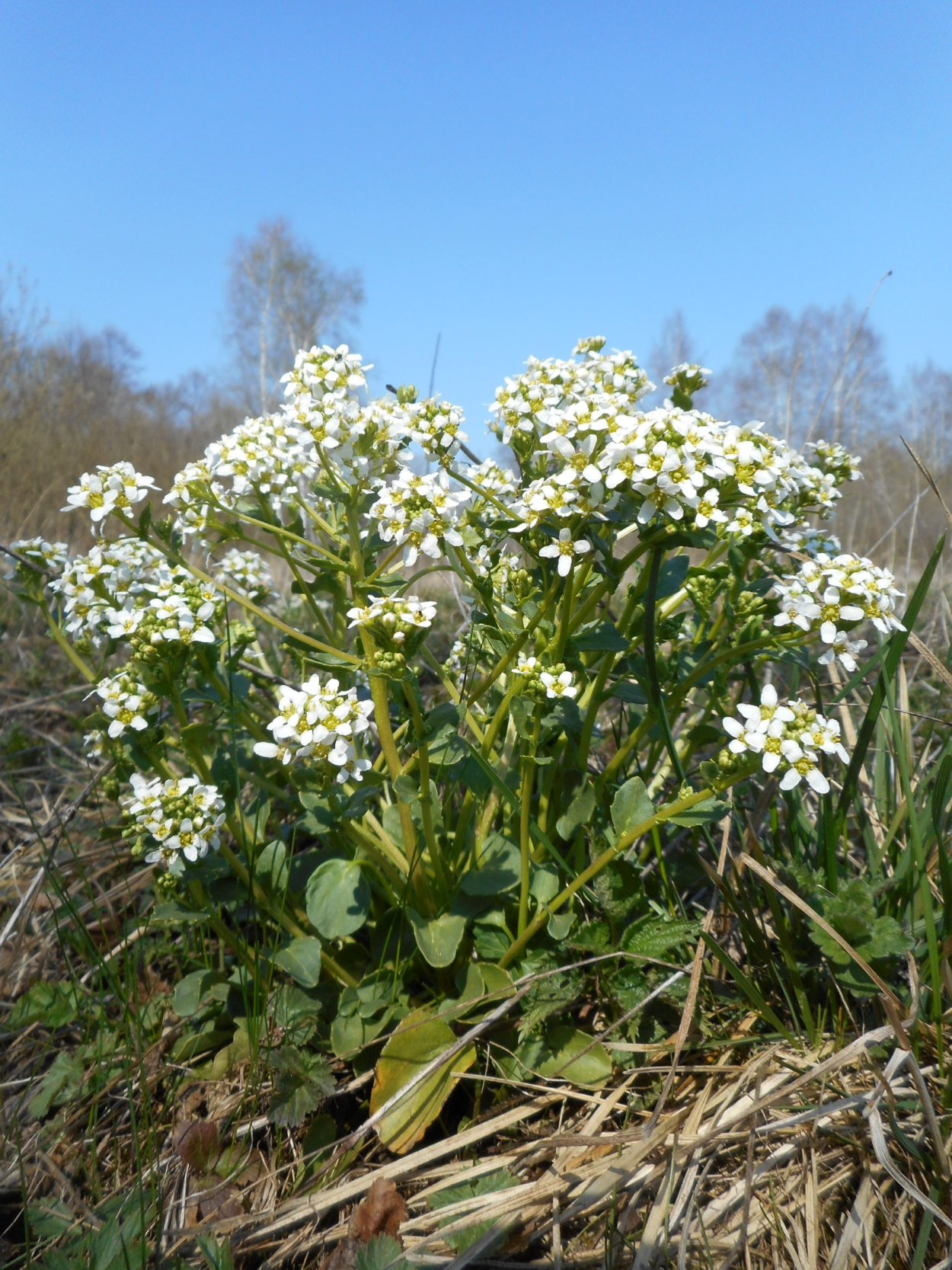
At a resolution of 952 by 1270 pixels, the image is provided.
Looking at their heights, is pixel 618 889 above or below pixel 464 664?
below

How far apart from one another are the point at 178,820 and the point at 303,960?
49 centimetres

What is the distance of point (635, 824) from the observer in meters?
2.01

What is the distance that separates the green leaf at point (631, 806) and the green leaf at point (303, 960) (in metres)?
0.86

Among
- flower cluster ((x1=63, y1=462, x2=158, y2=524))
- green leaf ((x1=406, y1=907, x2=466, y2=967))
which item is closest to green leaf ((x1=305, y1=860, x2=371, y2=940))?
green leaf ((x1=406, y1=907, x2=466, y2=967))

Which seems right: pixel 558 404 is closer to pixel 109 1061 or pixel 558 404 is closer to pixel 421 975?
pixel 421 975

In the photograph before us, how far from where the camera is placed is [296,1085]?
206 centimetres

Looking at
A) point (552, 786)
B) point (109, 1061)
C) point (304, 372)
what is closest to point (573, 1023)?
point (552, 786)

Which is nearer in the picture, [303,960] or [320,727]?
[320,727]

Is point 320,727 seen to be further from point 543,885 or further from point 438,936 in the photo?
point 543,885

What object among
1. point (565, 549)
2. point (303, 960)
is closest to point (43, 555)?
point (303, 960)

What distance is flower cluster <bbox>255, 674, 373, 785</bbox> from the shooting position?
1.89 m

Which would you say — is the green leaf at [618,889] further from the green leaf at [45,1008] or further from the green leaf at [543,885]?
the green leaf at [45,1008]

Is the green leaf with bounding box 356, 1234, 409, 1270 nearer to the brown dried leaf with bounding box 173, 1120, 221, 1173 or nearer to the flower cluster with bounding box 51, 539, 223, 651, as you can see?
the brown dried leaf with bounding box 173, 1120, 221, 1173

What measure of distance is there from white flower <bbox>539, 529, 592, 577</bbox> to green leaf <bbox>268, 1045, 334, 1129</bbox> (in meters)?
1.44
